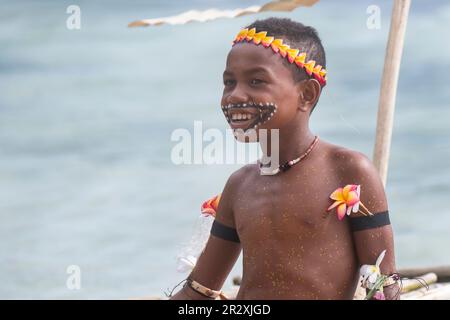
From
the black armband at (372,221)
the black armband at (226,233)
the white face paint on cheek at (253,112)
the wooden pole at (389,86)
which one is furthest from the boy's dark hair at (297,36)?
the wooden pole at (389,86)

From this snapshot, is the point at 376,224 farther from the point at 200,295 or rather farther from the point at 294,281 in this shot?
the point at 200,295

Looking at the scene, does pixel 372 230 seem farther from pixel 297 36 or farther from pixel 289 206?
pixel 297 36

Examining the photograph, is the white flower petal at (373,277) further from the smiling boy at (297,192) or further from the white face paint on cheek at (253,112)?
the white face paint on cheek at (253,112)

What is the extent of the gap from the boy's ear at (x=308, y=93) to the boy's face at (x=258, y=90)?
27 mm

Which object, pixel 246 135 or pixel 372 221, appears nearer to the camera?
pixel 372 221

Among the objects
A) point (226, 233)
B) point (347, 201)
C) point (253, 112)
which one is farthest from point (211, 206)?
point (347, 201)

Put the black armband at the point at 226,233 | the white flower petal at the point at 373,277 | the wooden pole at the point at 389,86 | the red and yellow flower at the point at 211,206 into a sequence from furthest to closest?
the wooden pole at the point at 389,86 → the red and yellow flower at the point at 211,206 → the black armband at the point at 226,233 → the white flower petal at the point at 373,277

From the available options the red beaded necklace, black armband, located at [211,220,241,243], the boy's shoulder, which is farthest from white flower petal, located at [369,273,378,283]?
black armband, located at [211,220,241,243]

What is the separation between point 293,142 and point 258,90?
0.26 meters

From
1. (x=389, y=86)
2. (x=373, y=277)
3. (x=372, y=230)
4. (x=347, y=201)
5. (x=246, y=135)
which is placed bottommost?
(x=373, y=277)

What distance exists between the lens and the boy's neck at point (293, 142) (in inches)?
128

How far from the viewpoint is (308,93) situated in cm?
326

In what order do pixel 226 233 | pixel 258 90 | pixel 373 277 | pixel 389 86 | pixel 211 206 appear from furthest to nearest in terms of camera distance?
pixel 389 86, pixel 211 206, pixel 226 233, pixel 258 90, pixel 373 277

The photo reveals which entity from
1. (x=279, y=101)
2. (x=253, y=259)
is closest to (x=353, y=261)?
(x=253, y=259)
